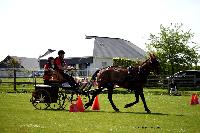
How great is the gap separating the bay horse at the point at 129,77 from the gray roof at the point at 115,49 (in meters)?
56.5

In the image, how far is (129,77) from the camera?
18000mm

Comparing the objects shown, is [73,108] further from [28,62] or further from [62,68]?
[28,62]

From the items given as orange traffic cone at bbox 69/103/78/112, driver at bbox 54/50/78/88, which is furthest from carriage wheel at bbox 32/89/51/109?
orange traffic cone at bbox 69/103/78/112

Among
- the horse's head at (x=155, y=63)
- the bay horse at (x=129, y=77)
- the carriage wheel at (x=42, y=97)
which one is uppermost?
the horse's head at (x=155, y=63)

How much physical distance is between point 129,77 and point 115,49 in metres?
65.1

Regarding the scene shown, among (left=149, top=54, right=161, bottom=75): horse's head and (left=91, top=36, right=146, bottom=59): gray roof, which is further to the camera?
(left=91, top=36, right=146, bottom=59): gray roof

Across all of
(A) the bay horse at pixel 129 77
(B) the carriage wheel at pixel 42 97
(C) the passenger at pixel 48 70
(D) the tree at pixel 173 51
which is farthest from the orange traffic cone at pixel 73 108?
(D) the tree at pixel 173 51

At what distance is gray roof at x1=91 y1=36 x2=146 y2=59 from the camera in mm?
78500

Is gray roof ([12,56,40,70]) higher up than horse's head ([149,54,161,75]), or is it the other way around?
gray roof ([12,56,40,70])

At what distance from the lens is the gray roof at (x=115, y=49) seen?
78.5 meters

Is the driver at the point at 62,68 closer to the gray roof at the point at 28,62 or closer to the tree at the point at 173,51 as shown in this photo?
the tree at the point at 173,51

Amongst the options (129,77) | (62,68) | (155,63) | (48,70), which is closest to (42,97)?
(48,70)

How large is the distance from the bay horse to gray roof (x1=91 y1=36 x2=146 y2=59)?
56.5m

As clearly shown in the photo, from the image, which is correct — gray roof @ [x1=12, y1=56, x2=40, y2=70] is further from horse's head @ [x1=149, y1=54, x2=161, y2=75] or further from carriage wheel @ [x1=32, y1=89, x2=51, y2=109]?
horse's head @ [x1=149, y1=54, x2=161, y2=75]
